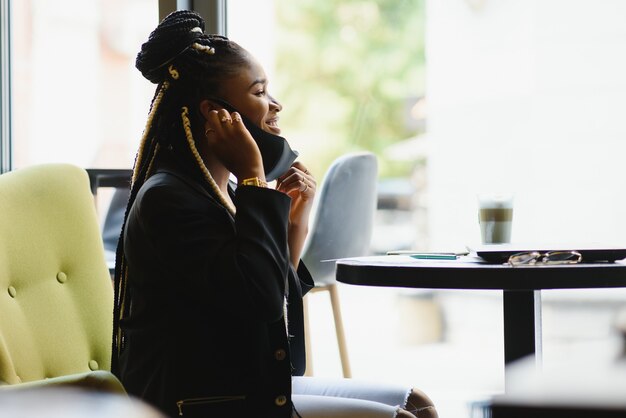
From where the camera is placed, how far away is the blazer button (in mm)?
1320

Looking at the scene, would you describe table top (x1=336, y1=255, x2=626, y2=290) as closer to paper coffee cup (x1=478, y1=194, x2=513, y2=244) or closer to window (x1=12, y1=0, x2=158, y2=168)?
paper coffee cup (x1=478, y1=194, x2=513, y2=244)

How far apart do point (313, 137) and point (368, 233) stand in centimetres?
197

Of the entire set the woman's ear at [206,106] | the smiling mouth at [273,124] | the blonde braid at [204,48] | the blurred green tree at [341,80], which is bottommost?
the smiling mouth at [273,124]

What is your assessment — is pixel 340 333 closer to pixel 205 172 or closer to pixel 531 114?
pixel 531 114

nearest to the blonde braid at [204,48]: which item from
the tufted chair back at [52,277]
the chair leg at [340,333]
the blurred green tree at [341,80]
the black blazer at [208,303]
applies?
the black blazer at [208,303]

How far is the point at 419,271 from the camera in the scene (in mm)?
1271

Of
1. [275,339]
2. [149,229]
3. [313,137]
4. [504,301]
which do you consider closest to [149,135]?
[149,229]

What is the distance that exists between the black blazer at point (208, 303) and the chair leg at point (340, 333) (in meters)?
1.68

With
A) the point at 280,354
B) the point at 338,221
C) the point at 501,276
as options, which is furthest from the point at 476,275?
the point at 338,221

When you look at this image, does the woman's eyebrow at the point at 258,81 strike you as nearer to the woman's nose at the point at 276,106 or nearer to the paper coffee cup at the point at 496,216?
the woman's nose at the point at 276,106

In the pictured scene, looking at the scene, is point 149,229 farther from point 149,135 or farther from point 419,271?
point 419,271

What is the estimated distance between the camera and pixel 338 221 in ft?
9.86

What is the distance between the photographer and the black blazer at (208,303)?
1.28 meters

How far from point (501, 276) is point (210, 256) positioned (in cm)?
43
